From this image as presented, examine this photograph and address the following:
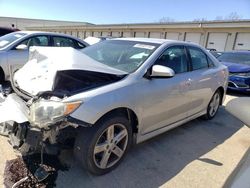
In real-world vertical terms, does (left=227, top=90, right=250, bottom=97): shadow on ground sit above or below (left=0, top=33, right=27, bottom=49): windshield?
below

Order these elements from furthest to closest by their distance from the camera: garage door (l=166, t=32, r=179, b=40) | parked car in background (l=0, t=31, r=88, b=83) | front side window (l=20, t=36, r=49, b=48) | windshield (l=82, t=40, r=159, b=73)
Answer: garage door (l=166, t=32, r=179, b=40), front side window (l=20, t=36, r=49, b=48), parked car in background (l=0, t=31, r=88, b=83), windshield (l=82, t=40, r=159, b=73)

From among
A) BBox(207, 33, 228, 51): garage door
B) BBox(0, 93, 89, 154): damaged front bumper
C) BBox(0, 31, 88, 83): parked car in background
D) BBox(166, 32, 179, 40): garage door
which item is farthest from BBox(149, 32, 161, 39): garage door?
BBox(0, 93, 89, 154): damaged front bumper

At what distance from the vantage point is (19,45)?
20.9 ft

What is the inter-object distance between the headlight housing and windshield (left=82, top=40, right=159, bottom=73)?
1039 mm

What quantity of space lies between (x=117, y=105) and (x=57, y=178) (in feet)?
3.38

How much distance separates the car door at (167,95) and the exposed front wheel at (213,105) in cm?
111

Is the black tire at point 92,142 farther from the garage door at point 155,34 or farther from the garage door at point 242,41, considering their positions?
the garage door at point 155,34

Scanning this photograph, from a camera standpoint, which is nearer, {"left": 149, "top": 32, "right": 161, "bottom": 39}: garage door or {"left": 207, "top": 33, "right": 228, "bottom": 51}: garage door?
{"left": 207, "top": 33, "right": 228, "bottom": 51}: garage door

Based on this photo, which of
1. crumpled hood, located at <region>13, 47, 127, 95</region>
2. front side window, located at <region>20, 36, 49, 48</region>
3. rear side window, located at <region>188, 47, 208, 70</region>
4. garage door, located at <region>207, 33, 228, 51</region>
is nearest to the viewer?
crumpled hood, located at <region>13, 47, 127, 95</region>

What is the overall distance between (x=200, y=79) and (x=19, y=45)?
4577mm

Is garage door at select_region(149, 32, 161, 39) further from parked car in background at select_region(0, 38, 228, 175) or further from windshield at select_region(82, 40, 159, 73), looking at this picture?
windshield at select_region(82, 40, 159, 73)

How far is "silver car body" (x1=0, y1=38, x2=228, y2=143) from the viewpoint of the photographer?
2.55 meters

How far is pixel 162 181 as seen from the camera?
2895mm

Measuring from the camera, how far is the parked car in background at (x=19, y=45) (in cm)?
610
